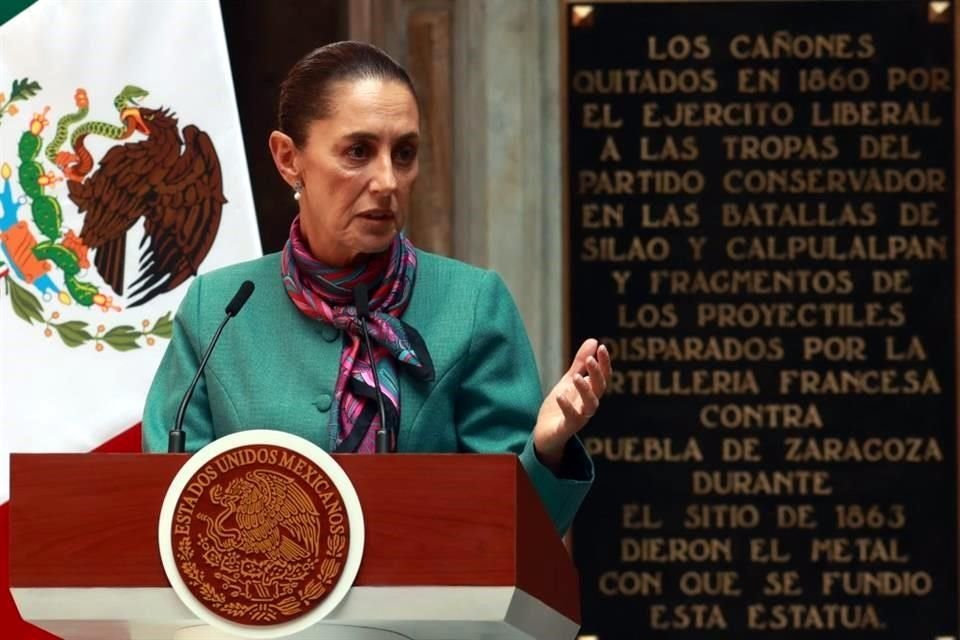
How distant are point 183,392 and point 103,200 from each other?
224 cm

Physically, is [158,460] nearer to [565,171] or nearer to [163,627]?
[163,627]

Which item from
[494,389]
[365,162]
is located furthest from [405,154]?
[494,389]

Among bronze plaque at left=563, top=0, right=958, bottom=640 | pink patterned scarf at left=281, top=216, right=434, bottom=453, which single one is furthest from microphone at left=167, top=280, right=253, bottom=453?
bronze plaque at left=563, top=0, right=958, bottom=640

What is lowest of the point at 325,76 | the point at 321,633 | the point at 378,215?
the point at 321,633

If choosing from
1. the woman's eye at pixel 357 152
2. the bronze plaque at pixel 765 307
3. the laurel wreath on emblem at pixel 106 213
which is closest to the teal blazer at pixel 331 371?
the woman's eye at pixel 357 152

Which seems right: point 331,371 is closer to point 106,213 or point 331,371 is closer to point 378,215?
point 378,215

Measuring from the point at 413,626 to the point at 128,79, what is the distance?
3201 millimetres

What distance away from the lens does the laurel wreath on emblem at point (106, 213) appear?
5816 millimetres

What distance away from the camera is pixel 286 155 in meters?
3.81

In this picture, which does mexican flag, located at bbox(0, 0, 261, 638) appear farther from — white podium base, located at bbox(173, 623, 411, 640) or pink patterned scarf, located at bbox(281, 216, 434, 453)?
white podium base, located at bbox(173, 623, 411, 640)

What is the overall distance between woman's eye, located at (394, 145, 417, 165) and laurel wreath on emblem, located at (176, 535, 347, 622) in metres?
0.83

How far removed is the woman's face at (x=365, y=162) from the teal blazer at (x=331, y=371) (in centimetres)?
16

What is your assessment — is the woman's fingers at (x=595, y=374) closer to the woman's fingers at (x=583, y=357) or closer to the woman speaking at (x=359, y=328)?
the woman's fingers at (x=583, y=357)

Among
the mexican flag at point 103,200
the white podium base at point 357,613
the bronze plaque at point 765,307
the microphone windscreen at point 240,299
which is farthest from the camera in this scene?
the bronze plaque at point 765,307
